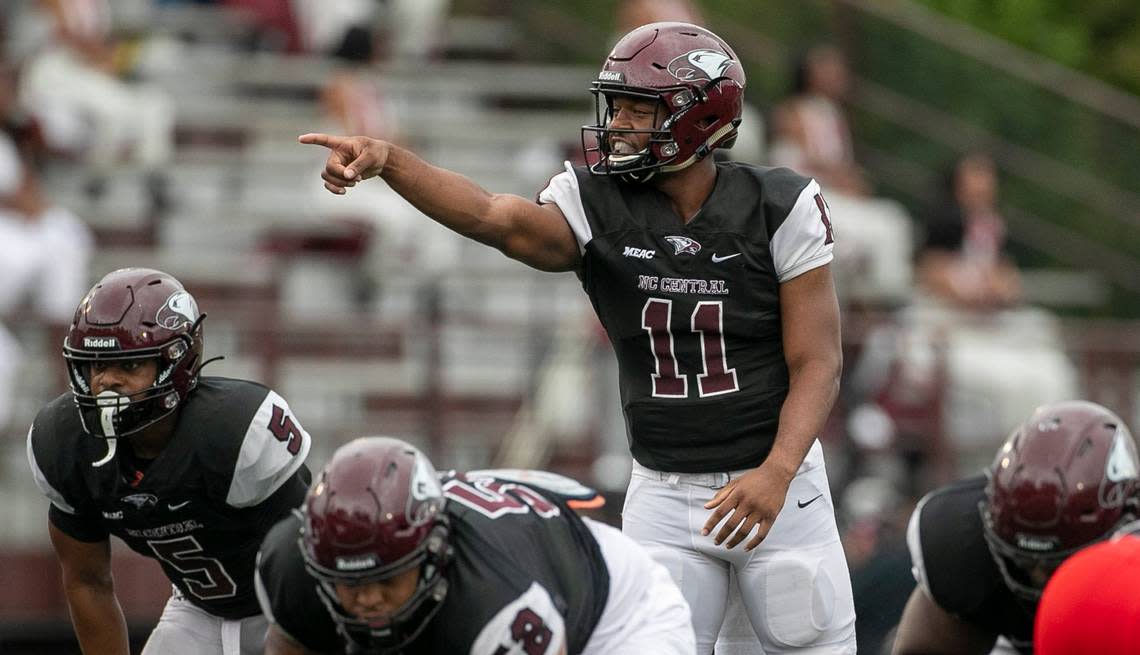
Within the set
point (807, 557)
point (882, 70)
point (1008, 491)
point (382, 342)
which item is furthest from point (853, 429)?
point (1008, 491)

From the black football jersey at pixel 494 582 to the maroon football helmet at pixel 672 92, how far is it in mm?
1080

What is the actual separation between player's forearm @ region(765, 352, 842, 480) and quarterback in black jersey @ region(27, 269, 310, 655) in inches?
54.3

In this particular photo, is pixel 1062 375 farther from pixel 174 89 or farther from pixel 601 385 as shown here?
pixel 174 89

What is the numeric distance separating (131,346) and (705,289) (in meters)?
1.60

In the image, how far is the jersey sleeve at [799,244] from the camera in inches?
213

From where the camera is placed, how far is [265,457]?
17.6 ft

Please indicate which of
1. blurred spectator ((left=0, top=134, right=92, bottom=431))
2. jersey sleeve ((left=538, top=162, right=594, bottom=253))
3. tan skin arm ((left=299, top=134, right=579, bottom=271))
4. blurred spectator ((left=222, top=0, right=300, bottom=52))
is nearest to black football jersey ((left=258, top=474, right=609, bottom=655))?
tan skin arm ((left=299, top=134, right=579, bottom=271))

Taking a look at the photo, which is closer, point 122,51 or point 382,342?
point 382,342

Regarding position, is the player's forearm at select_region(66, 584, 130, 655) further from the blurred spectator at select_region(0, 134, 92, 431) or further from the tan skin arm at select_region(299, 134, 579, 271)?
the blurred spectator at select_region(0, 134, 92, 431)

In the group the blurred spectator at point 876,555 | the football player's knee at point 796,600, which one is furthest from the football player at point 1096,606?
the blurred spectator at point 876,555

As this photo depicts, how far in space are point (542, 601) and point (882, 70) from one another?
9.61 meters

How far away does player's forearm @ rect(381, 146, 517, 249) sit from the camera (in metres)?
5.11

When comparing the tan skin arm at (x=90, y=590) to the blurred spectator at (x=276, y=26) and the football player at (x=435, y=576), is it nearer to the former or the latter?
the football player at (x=435, y=576)

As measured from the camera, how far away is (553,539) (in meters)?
4.76
